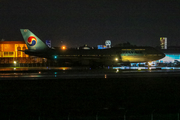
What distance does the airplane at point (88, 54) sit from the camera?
160ft

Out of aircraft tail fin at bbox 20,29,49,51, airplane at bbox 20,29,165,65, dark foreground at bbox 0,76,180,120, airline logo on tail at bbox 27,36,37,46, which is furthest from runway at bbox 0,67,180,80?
airline logo on tail at bbox 27,36,37,46

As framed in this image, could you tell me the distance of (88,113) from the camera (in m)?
10.8

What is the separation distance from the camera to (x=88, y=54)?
49562 mm

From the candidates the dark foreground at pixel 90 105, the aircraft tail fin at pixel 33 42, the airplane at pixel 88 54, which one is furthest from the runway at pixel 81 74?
the aircraft tail fin at pixel 33 42

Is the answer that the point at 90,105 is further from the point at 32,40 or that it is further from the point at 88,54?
the point at 32,40

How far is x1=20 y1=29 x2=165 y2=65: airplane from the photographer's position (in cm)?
4884

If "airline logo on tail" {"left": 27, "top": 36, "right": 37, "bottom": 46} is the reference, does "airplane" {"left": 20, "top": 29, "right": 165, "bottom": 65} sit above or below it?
below

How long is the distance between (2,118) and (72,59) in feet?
129

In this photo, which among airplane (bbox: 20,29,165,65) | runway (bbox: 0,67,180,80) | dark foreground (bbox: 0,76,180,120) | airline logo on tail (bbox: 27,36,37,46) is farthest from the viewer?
airline logo on tail (bbox: 27,36,37,46)

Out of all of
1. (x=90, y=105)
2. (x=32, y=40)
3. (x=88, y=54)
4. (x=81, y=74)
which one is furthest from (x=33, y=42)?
(x=90, y=105)

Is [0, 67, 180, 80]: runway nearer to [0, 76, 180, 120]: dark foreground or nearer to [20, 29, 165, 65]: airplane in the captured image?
[0, 76, 180, 120]: dark foreground

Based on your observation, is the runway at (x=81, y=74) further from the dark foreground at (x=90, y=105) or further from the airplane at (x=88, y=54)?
the airplane at (x=88, y=54)

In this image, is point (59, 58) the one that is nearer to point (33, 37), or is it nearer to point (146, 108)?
point (33, 37)

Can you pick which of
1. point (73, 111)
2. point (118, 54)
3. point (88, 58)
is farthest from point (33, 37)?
point (73, 111)
